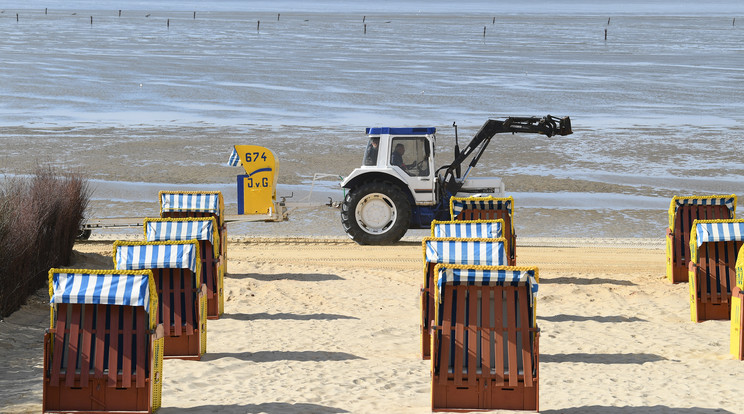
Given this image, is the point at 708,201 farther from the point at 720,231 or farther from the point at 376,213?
the point at 376,213

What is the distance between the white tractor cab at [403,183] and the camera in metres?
17.5

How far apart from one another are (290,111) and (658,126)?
13.0 metres

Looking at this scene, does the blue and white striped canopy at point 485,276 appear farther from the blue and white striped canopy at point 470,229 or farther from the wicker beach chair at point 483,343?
the blue and white striped canopy at point 470,229

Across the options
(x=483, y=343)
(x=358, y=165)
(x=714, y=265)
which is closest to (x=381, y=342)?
(x=483, y=343)

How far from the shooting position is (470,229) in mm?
11297

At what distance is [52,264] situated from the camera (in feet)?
47.4

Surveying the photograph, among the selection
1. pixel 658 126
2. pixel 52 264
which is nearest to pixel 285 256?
pixel 52 264

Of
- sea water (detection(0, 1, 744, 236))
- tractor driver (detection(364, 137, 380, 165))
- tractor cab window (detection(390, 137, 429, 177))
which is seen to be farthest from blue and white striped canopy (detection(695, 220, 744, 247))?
sea water (detection(0, 1, 744, 236))

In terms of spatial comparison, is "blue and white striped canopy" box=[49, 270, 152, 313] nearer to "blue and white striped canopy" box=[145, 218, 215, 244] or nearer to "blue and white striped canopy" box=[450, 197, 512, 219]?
"blue and white striped canopy" box=[145, 218, 215, 244]

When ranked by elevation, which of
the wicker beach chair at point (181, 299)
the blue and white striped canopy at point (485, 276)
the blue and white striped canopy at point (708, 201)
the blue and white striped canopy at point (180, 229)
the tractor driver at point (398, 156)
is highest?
the tractor driver at point (398, 156)

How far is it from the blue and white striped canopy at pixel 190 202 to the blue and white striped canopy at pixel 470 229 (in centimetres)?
400

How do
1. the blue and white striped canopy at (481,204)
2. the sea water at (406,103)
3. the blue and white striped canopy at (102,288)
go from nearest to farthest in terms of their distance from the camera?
the blue and white striped canopy at (102,288), the blue and white striped canopy at (481,204), the sea water at (406,103)

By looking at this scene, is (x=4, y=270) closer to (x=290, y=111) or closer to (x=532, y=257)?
(x=532, y=257)

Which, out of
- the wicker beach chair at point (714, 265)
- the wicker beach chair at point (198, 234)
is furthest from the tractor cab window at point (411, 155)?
the wicker beach chair at point (714, 265)
